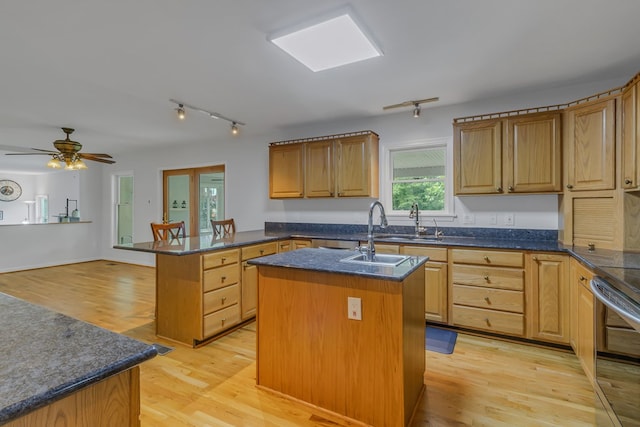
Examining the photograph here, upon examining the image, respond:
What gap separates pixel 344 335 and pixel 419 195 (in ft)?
8.35

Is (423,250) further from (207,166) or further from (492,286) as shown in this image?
(207,166)

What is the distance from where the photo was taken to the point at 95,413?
2.43ft

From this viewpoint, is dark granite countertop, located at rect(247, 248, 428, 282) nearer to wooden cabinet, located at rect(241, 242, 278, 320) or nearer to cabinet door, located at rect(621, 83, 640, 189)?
wooden cabinet, located at rect(241, 242, 278, 320)

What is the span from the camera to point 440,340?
118 inches

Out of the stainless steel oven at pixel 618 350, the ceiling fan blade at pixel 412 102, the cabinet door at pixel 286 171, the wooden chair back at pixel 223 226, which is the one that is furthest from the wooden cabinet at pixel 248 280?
the stainless steel oven at pixel 618 350

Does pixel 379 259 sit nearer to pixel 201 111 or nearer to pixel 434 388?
pixel 434 388

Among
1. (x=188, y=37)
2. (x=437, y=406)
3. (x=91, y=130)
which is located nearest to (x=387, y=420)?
(x=437, y=406)

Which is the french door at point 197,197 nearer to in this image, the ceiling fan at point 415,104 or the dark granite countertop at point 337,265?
the ceiling fan at point 415,104

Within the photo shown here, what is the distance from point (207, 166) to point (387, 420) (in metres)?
4.99

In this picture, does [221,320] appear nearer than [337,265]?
No

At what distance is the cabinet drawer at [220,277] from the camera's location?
2.91 meters

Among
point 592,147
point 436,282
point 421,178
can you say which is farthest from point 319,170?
point 592,147

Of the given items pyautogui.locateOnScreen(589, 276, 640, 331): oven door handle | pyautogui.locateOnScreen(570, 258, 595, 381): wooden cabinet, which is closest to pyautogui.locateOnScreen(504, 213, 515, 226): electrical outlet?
pyautogui.locateOnScreen(570, 258, 595, 381): wooden cabinet

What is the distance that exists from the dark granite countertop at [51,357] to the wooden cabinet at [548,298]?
10.1 feet
